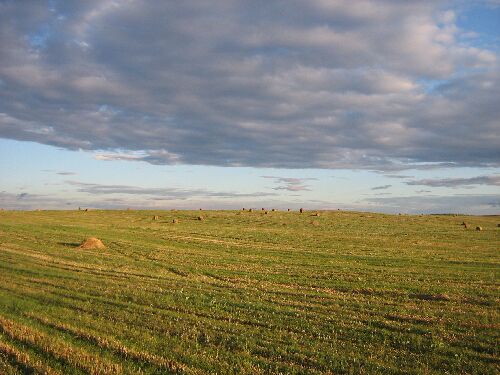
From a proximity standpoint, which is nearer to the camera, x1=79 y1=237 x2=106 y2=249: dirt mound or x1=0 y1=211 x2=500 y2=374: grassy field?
x1=0 y1=211 x2=500 y2=374: grassy field

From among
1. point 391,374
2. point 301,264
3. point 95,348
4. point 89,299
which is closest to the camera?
point 391,374

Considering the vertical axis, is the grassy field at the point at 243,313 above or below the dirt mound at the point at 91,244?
below

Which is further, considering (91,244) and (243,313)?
(91,244)

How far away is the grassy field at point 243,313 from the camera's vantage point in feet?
36.1

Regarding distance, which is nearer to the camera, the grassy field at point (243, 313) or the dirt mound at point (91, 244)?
the grassy field at point (243, 313)

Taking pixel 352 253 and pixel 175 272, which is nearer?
pixel 175 272

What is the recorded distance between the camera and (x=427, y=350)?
12.3 metres

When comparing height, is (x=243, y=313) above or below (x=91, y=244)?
below

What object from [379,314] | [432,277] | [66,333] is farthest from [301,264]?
[66,333]

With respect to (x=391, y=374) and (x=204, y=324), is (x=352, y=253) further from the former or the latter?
(x=391, y=374)

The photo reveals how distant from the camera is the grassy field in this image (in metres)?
11.0

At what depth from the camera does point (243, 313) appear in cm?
1622

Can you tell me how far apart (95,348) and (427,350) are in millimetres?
9041

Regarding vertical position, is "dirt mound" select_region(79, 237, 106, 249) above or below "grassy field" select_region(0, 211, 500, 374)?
above
